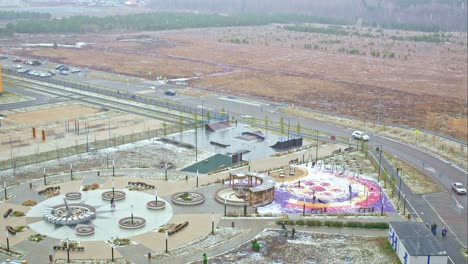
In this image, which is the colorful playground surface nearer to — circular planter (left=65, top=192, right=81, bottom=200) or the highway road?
the highway road

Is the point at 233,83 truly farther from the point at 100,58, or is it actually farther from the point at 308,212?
the point at 308,212

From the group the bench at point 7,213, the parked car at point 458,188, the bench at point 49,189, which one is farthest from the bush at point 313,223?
the bench at point 7,213

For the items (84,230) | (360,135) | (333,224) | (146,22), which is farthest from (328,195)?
(146,22)

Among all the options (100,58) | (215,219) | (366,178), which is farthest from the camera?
(100,58)

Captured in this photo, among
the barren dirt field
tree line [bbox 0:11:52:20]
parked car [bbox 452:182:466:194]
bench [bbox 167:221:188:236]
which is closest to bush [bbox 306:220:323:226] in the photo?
bench [bbox 167:221:188:236]

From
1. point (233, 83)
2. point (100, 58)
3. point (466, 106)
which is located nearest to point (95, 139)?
point (233, 83)

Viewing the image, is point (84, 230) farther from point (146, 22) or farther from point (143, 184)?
point (146, 22)

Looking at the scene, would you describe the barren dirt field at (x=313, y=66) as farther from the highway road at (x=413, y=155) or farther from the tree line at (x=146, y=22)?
the highway road at (x=413, y=155)
